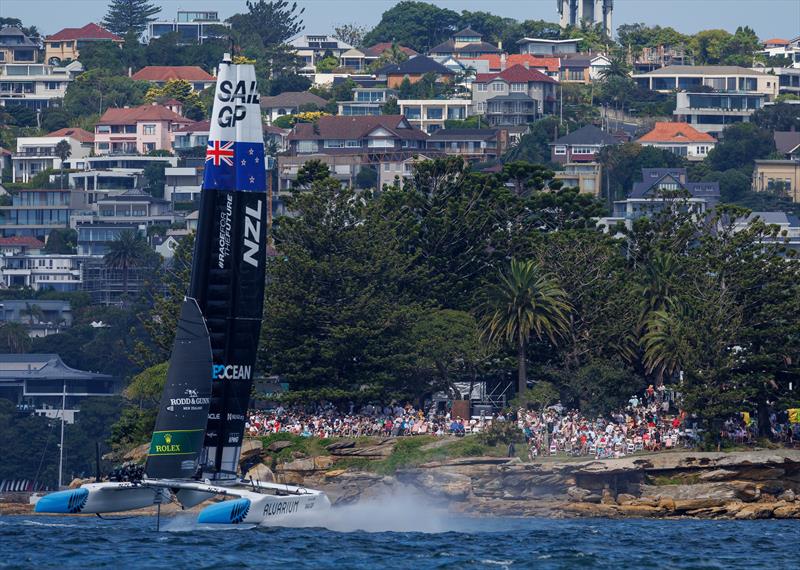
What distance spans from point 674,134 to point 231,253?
136653mm

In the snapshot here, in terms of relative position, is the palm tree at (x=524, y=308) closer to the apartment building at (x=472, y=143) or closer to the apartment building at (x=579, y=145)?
the apartment building at (x=579, y=145)

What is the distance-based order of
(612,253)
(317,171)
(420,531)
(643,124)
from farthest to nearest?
(643,124), (317,171), (612,253), (420,531)

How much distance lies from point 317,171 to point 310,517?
34.2 meters

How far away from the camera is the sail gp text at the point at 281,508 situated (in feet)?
127

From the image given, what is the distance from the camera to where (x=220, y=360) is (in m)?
40.8

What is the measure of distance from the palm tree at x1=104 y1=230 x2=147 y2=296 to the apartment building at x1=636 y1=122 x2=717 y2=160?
52822 millimetres

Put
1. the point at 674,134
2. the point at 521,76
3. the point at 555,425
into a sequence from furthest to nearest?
1. the point at 521,76
2. the point at 674,134
3. the point at 555,425

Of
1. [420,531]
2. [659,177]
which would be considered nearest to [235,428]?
[420,531]

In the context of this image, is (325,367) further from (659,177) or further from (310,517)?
(659,177)

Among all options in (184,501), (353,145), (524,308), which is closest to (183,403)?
(184,501)

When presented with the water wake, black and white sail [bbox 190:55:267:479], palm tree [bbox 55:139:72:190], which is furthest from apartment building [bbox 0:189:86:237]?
black and white sail [bbox 190:55:267:479]

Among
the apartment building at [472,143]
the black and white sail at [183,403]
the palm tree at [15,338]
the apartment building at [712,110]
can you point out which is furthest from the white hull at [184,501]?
the apartment building at [712,110]

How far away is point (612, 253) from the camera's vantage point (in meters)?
67.2

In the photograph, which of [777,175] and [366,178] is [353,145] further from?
[777,175]
